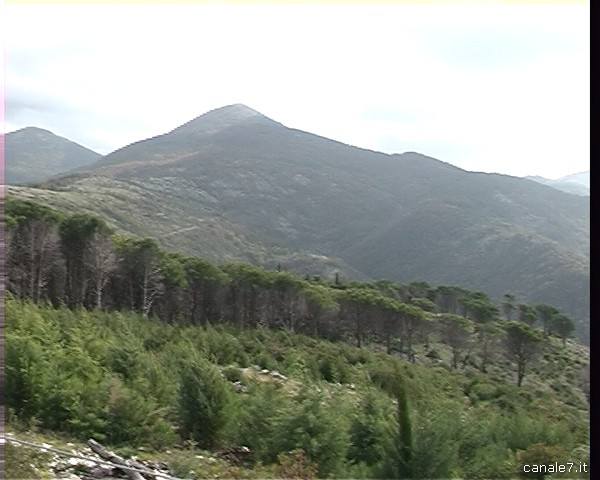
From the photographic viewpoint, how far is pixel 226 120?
104 meters

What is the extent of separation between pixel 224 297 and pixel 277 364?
1011 cm

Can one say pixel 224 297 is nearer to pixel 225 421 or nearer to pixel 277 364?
pixel 277 364

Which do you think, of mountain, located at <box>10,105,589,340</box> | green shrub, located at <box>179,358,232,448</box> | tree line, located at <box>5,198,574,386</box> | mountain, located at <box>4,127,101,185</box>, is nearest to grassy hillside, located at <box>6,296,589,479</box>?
green shrub, located at <box>179,358,232,448</box>

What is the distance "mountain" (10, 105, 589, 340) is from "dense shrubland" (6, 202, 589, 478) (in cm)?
477

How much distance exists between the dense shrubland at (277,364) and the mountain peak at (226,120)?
7757 centimetres

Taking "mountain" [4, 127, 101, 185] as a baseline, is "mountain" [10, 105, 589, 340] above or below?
below

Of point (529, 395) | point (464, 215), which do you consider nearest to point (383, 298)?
point (529, 395)

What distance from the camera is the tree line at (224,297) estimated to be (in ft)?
63.5

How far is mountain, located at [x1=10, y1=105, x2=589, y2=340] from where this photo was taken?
1659 inches

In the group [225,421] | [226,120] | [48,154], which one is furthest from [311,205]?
[225,421]

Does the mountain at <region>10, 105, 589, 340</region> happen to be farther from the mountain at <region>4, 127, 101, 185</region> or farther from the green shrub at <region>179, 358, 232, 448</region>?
the green shrub at <region>179, 358, 232, 448</region>

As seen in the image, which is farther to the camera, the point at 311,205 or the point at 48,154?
the point at 48,154

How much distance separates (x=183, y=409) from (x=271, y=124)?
327 ft

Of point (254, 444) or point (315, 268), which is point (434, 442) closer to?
point (254, 444)
